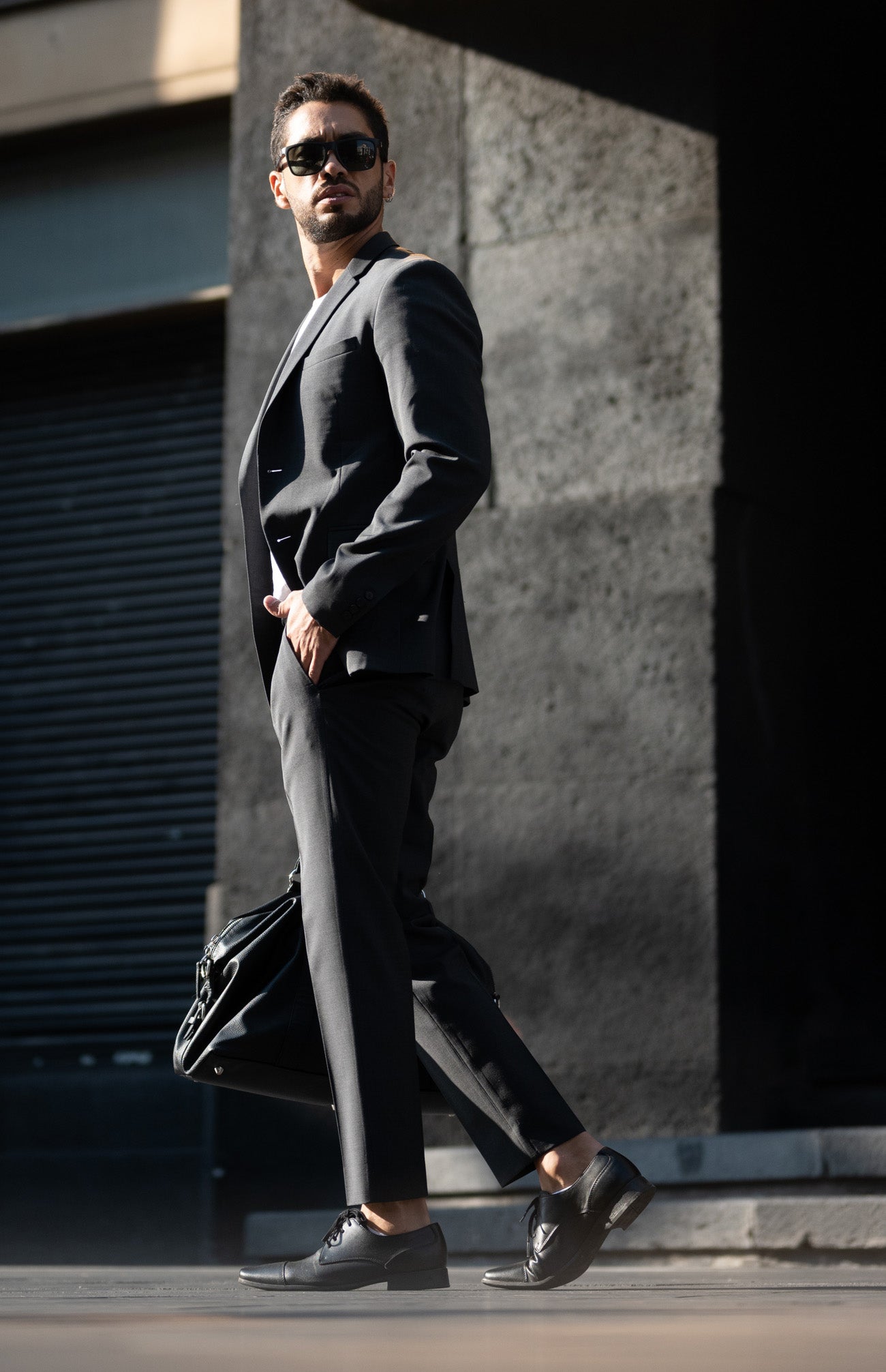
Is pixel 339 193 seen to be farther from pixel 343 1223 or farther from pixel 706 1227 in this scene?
pixel 706 1227

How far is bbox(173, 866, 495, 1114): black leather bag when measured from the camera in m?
3.58

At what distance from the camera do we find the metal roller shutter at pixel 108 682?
788 centimetres

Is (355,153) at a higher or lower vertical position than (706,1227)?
higher

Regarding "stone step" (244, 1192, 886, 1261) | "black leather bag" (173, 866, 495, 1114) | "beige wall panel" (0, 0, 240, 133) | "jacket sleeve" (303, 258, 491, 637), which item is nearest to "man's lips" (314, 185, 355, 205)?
"jacket sleeve" (303, 258, 491, 637)

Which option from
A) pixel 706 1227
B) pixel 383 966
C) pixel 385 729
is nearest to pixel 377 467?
pixel 385 729

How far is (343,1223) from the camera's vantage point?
3.45m

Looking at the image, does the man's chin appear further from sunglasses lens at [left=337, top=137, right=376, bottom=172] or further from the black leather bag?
the black leather bag

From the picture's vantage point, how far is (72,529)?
8352 mm

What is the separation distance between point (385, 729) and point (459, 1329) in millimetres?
1133

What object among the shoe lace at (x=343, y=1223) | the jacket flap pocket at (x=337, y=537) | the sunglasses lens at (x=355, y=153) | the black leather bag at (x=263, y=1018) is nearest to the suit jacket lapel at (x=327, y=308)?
the sunglasses lens at (x=355, y=153)

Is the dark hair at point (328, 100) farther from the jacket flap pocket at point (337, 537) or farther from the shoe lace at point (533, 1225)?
the shoe lace at point (533, 1225)

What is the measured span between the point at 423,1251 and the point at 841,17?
15.5ft

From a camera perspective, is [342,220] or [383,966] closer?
[383,966]

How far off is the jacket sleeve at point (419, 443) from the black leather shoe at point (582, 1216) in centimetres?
100
